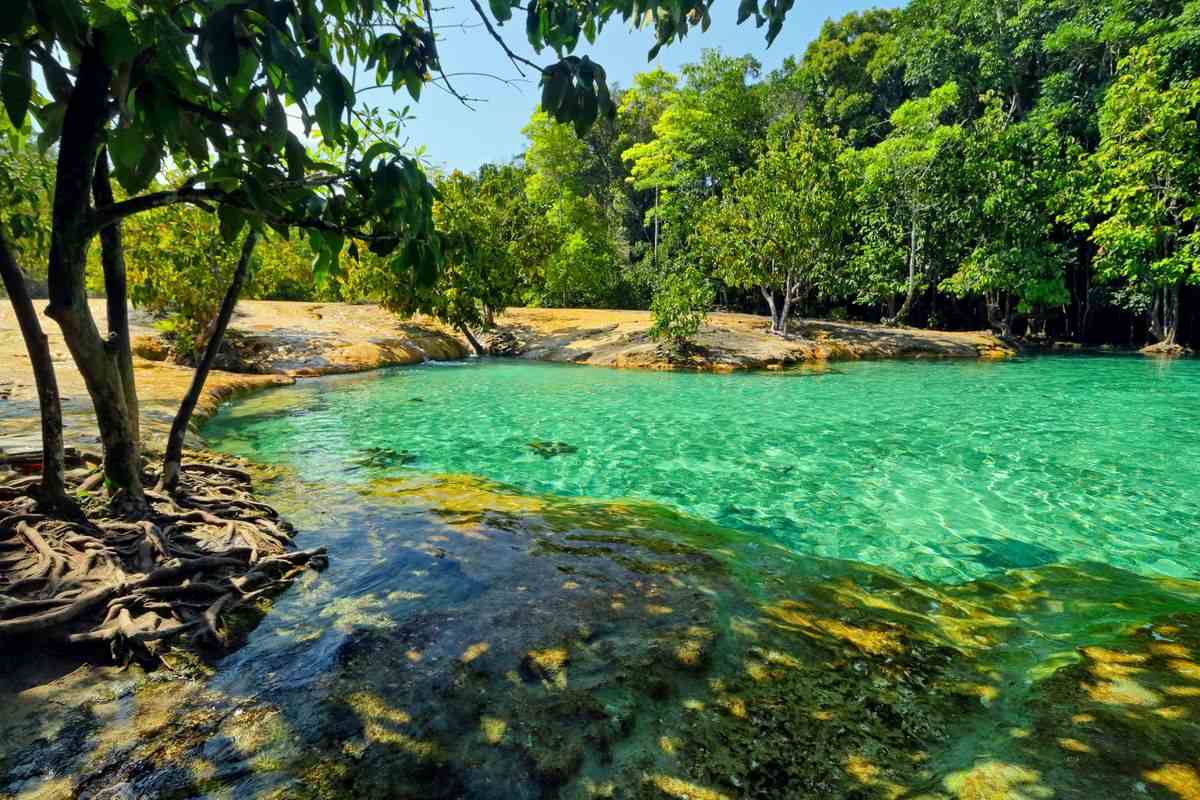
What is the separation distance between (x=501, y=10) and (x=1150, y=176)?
33196 mm

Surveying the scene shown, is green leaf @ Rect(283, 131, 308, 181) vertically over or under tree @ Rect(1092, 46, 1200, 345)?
under

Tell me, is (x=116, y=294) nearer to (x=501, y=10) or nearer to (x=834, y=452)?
(x=501, y=10)

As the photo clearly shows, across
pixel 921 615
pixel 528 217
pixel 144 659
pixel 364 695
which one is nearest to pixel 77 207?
pixel 144 659

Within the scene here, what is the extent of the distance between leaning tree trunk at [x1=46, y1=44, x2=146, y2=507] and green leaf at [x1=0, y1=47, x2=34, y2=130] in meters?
0.73

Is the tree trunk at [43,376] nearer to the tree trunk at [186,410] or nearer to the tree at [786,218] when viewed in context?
the tree trunk at [186,410]

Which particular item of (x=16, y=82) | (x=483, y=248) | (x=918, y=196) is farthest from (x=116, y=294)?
(x=918, y=196)

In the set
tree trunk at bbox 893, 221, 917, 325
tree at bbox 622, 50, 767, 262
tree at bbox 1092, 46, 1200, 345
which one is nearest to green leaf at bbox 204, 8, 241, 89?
tree trunk at bbox 893, 221, 917, 325

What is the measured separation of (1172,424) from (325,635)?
15225mm

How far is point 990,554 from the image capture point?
5457mm

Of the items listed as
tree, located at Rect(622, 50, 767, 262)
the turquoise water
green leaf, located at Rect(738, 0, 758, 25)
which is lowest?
the turquoise water

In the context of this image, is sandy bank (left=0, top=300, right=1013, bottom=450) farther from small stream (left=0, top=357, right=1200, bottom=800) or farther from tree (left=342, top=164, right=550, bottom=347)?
small stream (left=0, top=357, right=1200, bottom=800)

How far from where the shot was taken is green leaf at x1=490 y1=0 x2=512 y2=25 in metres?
2.24

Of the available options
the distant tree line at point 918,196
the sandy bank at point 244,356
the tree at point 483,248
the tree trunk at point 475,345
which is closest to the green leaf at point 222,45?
the sandy bank at point 244,356

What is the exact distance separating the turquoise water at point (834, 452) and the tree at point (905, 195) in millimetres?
Answer: 13994
